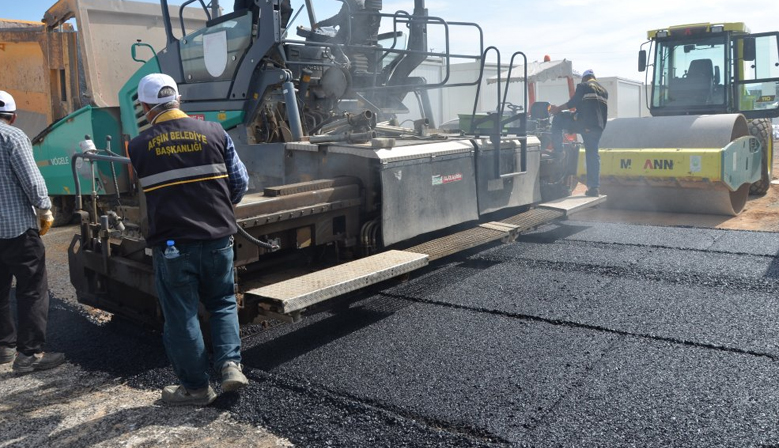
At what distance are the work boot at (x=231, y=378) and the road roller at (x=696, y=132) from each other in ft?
21.5

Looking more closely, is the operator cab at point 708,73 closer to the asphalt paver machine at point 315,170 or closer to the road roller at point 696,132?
the road roller at point 696,132

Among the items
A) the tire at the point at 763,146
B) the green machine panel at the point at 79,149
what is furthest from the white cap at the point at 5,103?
the tire at the point at 763,146

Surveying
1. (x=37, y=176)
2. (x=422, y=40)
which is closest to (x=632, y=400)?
(x=37, y=176)

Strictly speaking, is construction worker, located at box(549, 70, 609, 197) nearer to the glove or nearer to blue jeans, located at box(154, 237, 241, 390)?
blue jeans, located at box(154, 237, 241, 390)

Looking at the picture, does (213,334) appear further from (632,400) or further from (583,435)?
(632,400)

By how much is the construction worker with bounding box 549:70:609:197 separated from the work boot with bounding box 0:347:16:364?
5.75 m

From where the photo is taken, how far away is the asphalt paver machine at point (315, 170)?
13.7 feet

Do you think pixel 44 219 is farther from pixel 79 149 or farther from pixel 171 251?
pixel 79 149

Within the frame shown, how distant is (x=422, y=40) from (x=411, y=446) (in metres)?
4.71

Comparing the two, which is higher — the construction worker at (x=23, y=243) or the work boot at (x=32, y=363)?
the construction worker at (x=23, y=243)

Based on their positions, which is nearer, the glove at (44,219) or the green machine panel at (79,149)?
the glove at (44,219)

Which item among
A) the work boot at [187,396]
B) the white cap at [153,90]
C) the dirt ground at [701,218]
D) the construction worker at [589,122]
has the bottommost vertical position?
the dirt ground at [701,218]

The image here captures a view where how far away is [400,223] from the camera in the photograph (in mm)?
4906

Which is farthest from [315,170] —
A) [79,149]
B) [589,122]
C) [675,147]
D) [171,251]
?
[675,147]
